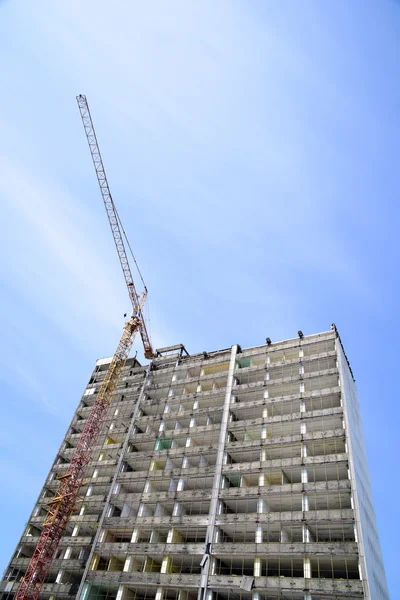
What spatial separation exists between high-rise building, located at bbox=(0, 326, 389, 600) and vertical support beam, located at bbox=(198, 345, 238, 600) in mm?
157

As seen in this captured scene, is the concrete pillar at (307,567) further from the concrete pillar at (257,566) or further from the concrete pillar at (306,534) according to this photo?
the concrete pillar at (257,566)

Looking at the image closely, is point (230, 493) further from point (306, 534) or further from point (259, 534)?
point (306, 534)

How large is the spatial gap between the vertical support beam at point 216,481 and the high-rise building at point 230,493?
16 centimetres

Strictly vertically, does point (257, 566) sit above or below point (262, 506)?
below

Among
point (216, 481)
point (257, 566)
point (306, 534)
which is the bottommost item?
point (257, 566)

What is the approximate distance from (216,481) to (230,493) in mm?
2586

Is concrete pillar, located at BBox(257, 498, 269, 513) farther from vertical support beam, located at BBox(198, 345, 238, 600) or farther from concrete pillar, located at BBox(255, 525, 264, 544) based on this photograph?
vertical support beam, located at BBox(198, 345, 238, 600)

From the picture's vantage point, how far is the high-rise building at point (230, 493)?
45009 mm

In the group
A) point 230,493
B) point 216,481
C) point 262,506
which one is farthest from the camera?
point 216,481

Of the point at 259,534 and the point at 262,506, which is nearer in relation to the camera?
the point at 259,534

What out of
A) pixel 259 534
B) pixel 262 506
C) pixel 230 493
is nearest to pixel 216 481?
pixel 230 493

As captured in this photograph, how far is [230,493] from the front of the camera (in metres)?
53.0

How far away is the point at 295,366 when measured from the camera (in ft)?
213

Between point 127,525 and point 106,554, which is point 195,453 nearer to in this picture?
point 127,525
